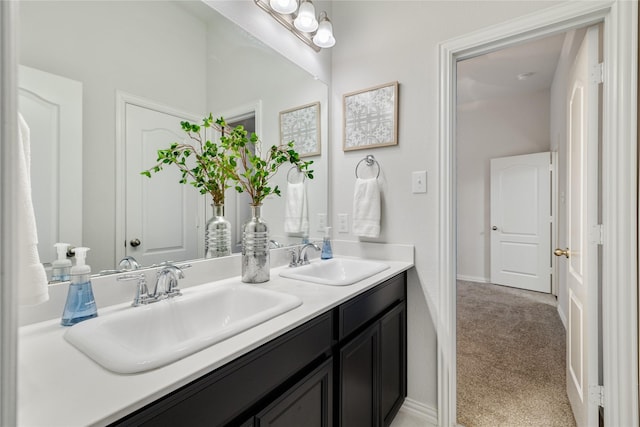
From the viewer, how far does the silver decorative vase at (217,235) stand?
1349mm

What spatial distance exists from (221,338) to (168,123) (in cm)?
86

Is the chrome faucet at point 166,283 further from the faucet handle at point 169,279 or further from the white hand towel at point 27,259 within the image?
the white hand towel at point 27,259

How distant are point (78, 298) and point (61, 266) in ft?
0.47

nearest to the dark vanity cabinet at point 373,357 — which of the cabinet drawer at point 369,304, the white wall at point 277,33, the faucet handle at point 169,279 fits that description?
the cabinet drawer at point 369,304

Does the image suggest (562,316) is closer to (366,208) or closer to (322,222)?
(366,208)

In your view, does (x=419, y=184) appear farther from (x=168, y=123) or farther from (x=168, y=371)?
(x=168, y=371)

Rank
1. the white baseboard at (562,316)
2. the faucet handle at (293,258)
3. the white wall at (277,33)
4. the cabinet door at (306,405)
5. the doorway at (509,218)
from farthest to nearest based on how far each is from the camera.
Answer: the white baseboard at (562,316) < the doorway at (509,218) < the faucet handle at (293,258) < the white wall at (277,33) < the cabinet door at (306,405)

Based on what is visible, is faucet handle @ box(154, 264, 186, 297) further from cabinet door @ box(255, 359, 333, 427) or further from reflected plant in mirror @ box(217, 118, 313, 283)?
cabinet door @ box(255, 359, 333, 427)

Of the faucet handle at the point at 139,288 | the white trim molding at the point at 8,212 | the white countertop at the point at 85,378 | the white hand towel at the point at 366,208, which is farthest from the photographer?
the white hand towel at the point at 366,208

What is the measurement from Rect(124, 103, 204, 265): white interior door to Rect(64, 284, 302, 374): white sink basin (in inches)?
8.3

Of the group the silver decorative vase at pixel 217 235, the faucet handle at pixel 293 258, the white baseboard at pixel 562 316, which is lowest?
the white baseboard at pixel 562 316

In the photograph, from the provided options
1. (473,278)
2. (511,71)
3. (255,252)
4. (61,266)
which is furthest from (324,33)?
(473,278)

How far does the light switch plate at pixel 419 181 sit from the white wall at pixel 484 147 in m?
3.43

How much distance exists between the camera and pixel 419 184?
1727mm
